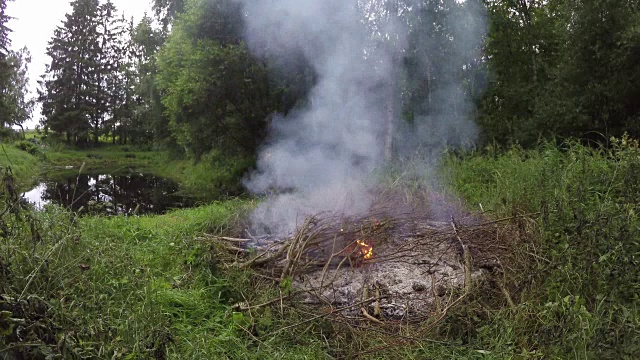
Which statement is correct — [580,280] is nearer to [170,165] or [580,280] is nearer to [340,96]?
[340,96]

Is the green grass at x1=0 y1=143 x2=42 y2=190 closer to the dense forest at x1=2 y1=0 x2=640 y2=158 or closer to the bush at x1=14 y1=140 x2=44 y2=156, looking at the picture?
the bush at x1=14 y1=140 x2=44 y2=156

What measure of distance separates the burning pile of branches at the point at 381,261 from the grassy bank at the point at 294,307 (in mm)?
190

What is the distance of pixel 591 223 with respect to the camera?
10.6 feet

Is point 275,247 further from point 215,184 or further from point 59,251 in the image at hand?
point 215,184

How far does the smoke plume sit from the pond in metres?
3.44

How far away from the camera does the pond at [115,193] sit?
10.9 meters

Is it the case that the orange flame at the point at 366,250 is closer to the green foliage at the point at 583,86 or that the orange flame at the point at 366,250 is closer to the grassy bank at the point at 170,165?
the grassy bank at the point at 170,165

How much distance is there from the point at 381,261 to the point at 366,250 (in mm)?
190

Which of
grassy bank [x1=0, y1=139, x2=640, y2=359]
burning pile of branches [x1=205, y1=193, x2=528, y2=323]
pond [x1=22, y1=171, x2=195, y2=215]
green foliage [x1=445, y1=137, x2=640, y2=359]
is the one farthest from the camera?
pond [x1=22, y1=171, x2=195, y2=215]

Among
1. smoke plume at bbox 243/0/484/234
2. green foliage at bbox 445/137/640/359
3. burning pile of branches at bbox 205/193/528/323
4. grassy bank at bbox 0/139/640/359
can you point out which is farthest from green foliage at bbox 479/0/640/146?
grassy bank at bbox 0/139/640/359

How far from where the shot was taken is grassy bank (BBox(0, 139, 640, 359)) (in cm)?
256

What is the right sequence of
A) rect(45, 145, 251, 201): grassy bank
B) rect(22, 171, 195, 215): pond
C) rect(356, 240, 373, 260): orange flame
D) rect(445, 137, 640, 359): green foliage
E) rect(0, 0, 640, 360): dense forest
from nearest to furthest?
rect(445, 137, 640, 359): green foliage → rect(0, 0, 640, 360): dense forest → rect(356, 240, 373, 260): orange flame → rect(22, 171, 195, 215): pond → rect(45, 145, 251, 201): grassy bank

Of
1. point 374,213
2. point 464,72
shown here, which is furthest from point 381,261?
point 464,72

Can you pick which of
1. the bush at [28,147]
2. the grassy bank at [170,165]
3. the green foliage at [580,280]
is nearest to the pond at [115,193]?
the grassy bank at [170,165]
